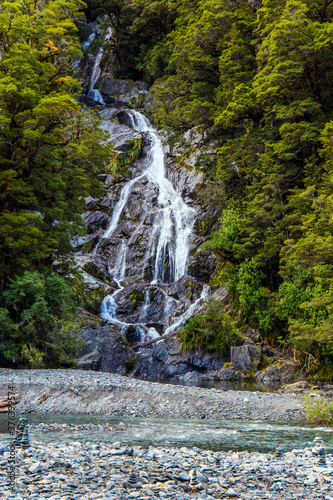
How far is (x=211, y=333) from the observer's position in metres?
22.4

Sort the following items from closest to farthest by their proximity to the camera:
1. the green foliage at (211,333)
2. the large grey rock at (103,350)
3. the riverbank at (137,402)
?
the riverbank at (137,402) < the large grey rock at (103,350) < the green foliage at (211,333)

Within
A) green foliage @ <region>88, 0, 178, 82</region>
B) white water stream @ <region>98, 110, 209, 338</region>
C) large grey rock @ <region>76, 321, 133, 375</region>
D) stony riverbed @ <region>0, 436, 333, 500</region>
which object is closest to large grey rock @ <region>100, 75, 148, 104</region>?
green foliage @ <region>88, 0, 178, 82</region>

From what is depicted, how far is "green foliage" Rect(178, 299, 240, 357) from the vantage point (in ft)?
72.9

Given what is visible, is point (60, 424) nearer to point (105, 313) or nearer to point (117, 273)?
point (105, 313)

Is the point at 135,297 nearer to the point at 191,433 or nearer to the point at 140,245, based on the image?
the point at 140,245

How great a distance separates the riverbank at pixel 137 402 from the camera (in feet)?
37.0

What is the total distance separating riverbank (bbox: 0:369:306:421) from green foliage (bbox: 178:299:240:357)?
932cm

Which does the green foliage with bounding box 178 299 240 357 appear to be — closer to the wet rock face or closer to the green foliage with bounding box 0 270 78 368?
the wet rock face

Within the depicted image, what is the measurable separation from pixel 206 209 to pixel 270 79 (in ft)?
38.2

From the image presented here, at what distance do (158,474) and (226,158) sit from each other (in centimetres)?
2297

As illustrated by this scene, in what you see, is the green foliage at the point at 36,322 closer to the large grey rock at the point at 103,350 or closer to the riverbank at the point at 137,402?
the large grey rock at the point at 103,350

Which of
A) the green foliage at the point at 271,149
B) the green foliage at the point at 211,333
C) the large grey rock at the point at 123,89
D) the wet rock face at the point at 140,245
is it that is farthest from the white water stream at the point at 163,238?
the large grey rock at the point at 123,89

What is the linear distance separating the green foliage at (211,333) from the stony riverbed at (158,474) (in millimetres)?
15164

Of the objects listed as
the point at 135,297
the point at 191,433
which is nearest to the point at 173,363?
the point at 135,297
